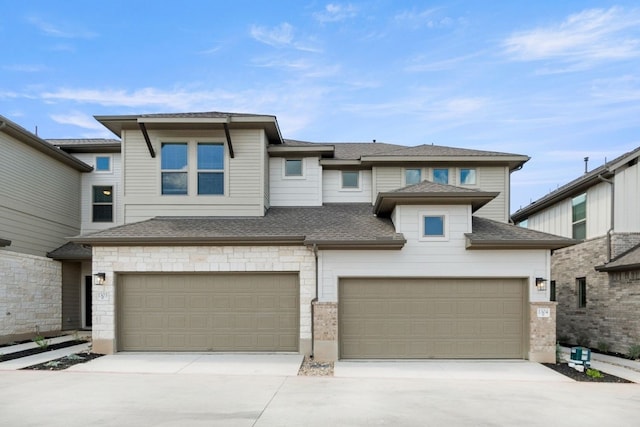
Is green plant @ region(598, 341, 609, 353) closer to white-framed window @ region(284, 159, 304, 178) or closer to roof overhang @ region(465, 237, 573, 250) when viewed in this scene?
roof overhang @ region(465, 237, 573, 250)

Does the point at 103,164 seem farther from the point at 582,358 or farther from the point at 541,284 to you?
the point at 582,358

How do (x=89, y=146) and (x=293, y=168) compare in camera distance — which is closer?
(x=293, y=168)

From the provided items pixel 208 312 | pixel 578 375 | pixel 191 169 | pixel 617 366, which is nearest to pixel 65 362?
pixel 208 312

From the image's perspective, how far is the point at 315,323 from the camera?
39.4 ft

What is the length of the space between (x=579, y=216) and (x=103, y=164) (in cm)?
1816

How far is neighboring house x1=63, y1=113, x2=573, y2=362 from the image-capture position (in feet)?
40.3

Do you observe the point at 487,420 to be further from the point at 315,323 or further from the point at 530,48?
the point at 530,48

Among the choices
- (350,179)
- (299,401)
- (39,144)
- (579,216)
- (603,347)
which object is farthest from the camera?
(350,179)

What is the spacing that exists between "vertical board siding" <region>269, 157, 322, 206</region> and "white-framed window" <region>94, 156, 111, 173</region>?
729cm

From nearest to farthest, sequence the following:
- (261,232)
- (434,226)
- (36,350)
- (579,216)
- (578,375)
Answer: (578,375), (434,226), (261,232), (36,350), (579,216)

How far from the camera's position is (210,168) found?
49.3ft

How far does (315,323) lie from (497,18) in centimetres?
1142

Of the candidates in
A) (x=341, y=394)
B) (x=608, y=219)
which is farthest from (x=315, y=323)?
(x=608, y=219)

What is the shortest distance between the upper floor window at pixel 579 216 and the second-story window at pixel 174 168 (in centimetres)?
1345
